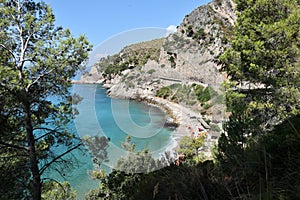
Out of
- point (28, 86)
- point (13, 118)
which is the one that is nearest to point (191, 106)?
point (28, 86)

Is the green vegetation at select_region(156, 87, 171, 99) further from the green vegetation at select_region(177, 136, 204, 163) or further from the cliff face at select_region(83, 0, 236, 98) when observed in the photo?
the green vegetation at select_region(177, 136, 204, 163)

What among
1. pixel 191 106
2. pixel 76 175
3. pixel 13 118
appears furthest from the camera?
pixel 76 175

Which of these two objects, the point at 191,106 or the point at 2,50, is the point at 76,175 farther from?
the point at 191,106

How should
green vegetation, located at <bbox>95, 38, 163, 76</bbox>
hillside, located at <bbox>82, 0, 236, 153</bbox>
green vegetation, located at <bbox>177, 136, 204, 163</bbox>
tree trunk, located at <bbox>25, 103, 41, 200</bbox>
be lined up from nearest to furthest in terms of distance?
hillside, located at <bbox>82, 0, 236, 153</bbox>, green vegetation, located at <bbox>95, 38, 163, 76</bbox>, green vegetation, located at <bbox>177, 136, 204, 163</bbox>, tree trunk, located at <bbox>25, 103, 41, 200</bbox>

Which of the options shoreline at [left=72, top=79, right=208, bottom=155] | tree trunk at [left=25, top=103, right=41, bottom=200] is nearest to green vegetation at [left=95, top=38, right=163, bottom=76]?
shoreline at [left=72, top=79, right=208, bottom=155]

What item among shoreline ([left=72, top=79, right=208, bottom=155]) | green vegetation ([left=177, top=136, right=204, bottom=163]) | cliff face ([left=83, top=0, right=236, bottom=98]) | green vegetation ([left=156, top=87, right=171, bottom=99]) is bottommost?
green vegetation ([left=177, top=136, right=204, bottom=163])

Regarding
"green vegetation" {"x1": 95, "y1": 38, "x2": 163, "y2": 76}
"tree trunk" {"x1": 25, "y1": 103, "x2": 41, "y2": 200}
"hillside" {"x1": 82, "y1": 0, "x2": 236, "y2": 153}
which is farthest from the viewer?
"tree trunk" {"x1": 25, "y1": 103, "x2": 41, "y2": 200}

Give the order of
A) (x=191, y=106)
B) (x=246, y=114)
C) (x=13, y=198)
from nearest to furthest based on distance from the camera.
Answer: (x=191, y=106) → (x=13, y=198) → (x=246, y=114)

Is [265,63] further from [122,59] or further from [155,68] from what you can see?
[122,59]
